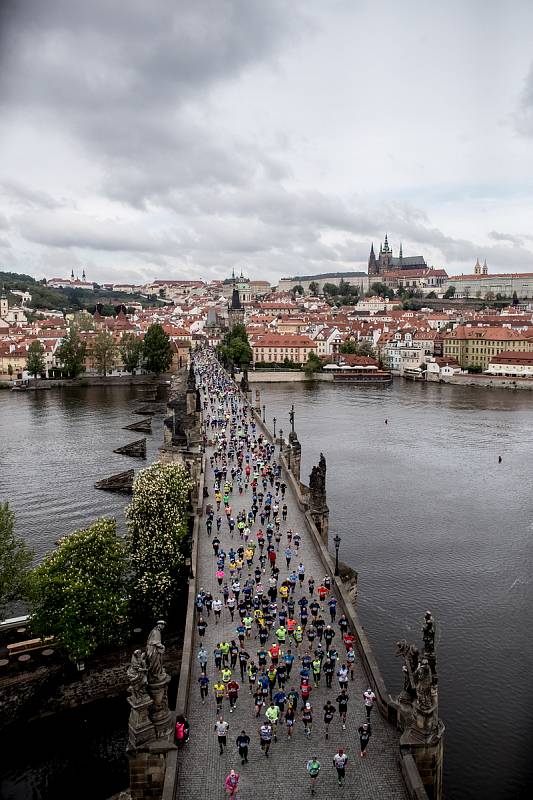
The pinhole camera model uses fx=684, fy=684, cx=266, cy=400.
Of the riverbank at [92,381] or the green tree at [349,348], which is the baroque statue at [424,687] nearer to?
the riverbank at [92,381]

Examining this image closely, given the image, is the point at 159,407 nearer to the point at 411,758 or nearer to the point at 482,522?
the point at 482,522

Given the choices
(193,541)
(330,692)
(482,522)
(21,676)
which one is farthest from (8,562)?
(482,522)

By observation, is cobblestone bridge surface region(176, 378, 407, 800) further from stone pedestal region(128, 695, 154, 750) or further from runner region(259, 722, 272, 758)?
stone pedestal region(128, 695, 154, 750)

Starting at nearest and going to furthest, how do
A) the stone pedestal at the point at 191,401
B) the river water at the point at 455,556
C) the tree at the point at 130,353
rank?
1. the river water at the point at 455,556
2. the stone pedestal at the point at 191,401
3. the tree at the point at 130,353

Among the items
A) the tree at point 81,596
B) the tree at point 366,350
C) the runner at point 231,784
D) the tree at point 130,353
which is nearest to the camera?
the runner at point 231,784

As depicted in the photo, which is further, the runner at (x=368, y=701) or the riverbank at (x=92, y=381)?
the riverbank at (x=92, y=381)

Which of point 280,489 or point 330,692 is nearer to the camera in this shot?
point 330,692

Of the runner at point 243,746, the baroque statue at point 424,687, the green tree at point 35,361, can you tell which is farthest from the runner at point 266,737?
the green tree at point 35,361
